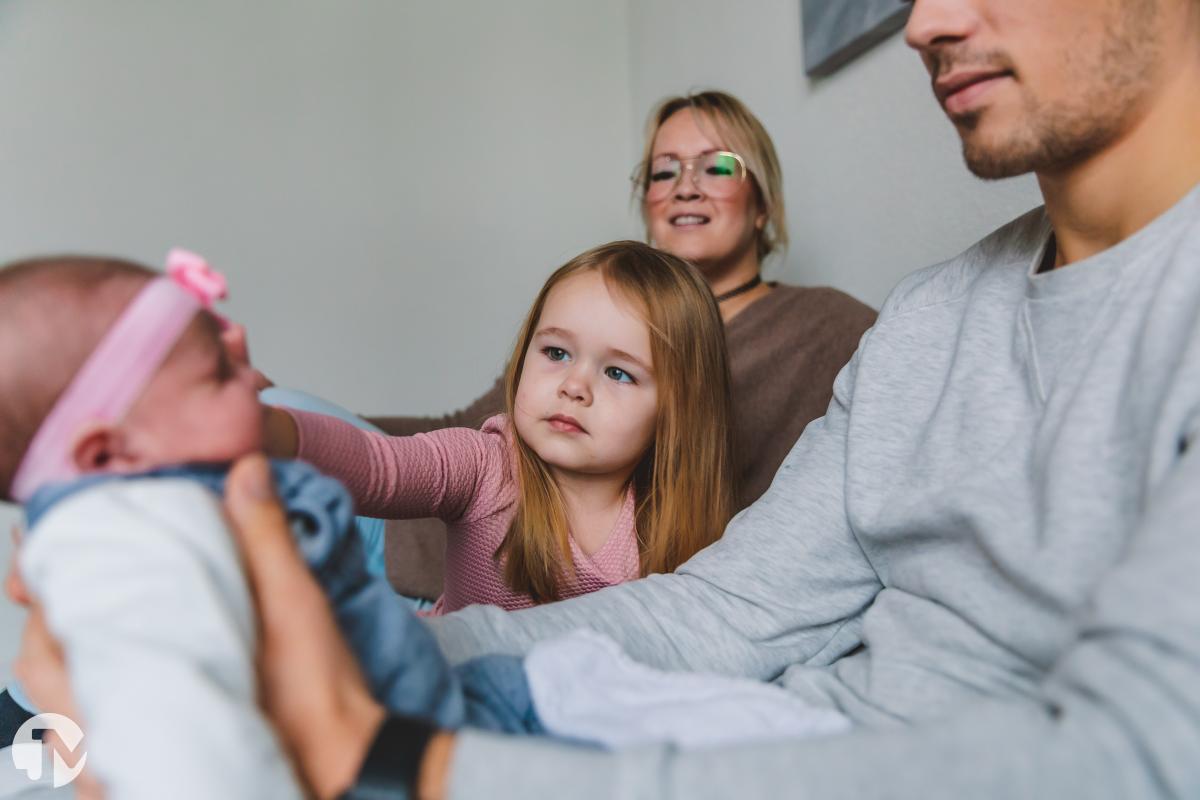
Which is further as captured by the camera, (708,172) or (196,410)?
(708,172)

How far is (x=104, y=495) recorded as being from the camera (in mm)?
541

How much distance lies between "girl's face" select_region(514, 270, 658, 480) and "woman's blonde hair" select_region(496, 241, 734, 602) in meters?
0.03

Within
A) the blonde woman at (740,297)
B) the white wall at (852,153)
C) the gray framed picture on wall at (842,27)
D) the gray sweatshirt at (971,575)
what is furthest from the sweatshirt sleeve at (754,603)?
the gray framed picture on wall at (842,27)

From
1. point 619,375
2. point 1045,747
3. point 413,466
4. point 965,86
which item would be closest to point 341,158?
point 619,375

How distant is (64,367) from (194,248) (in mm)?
2376

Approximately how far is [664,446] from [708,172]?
3.05 feet

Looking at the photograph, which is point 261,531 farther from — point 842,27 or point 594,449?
point 842,27

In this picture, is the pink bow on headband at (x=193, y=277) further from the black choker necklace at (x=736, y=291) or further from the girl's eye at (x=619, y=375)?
the black choker necklace at (x=736, y=291)

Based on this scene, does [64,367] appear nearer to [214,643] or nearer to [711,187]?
[214,643]

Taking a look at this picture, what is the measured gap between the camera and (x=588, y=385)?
1415 millimetres

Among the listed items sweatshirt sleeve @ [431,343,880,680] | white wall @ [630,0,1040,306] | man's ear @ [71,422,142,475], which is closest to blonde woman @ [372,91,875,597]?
white wall @ [630,0,1040,306]

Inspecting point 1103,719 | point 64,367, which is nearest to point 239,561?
point 64,367

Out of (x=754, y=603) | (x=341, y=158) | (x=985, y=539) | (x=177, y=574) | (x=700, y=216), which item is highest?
(x=341, y=158)

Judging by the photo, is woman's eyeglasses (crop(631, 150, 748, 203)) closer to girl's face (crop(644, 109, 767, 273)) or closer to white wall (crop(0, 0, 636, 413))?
girl's face (crop(644, 109, 767, 273))
